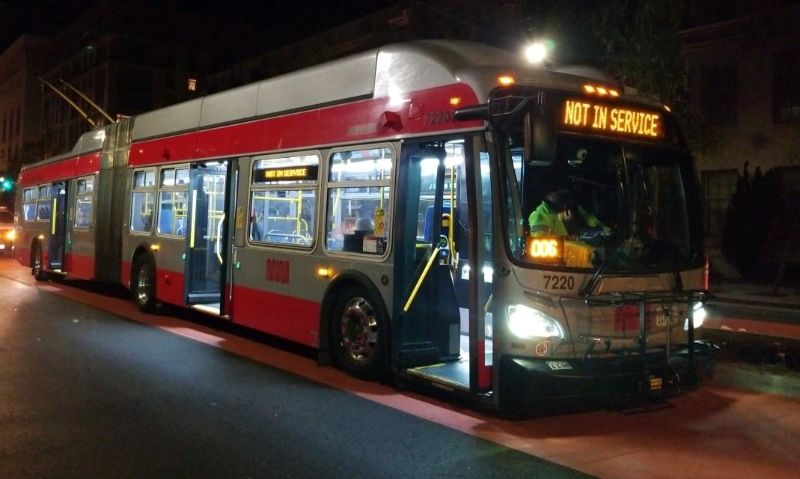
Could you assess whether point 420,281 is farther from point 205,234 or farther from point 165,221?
point 165,221

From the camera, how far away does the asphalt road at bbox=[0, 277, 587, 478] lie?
5.25 m

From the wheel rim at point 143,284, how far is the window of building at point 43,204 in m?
6.49

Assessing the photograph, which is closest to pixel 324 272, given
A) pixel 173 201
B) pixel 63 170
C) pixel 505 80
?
pixel 505 80

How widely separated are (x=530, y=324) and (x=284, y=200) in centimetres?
410

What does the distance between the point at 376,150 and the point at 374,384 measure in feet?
7.97

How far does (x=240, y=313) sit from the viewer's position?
9.95 m

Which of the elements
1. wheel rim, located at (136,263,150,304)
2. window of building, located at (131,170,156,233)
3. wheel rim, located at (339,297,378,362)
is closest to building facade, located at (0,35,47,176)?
window of building, located at (131,170,156,233)

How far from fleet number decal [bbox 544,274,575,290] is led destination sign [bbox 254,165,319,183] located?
3.45 m

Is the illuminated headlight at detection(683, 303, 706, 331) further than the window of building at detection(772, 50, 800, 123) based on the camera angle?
No

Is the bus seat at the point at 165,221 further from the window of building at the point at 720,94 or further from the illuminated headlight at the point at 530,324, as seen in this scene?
the window of building at the point at 720,94

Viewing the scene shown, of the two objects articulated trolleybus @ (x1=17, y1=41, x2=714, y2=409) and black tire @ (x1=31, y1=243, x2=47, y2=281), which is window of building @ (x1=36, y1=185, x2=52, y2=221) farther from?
articulated trolleybus @ (x1=17, y1=41, x2=714, y2=409)

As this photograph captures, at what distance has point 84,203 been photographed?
15.6m

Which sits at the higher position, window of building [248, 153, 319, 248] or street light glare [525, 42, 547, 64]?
street light glare [525, 42, 547, 64]

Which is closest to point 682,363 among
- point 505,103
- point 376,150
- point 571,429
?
point 571,429
